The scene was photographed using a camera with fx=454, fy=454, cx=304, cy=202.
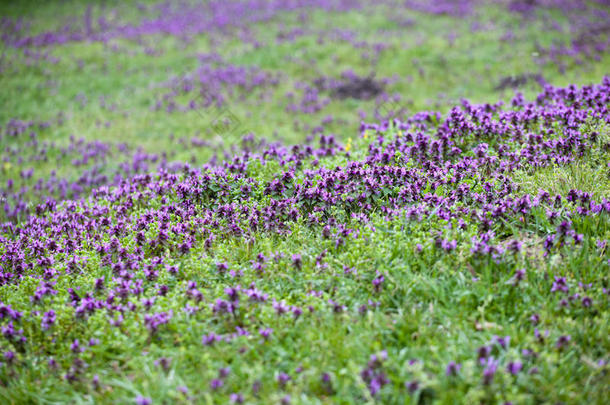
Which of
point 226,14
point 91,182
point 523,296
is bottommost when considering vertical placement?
point 91,182

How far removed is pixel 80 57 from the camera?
1839cm

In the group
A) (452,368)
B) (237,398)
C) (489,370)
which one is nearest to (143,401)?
(237,398)

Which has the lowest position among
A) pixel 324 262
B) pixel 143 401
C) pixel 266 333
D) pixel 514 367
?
pixel 143 401

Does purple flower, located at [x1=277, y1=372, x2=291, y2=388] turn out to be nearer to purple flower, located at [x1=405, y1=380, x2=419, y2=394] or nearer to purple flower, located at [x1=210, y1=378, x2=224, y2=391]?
purple flower, located at [x1=210, y1=378, x2=224, y2=391]

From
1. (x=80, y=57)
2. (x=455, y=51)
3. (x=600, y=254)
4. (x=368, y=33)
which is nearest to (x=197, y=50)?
(x=80, y=57)

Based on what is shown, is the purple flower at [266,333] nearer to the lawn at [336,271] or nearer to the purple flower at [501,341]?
the lawn at [336,271]

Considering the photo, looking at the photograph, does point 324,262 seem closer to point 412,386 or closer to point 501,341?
point 412,386

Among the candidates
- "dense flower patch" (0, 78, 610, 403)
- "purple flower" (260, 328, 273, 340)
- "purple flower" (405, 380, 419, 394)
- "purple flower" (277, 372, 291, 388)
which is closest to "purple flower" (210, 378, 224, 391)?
"dense flower patch" (0, 78, 610, 403)

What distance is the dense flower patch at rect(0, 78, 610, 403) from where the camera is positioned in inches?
144

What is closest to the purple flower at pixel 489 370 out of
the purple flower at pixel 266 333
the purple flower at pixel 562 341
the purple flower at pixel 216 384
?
the purple flower at pixel 562 341

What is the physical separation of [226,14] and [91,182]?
16042 mm

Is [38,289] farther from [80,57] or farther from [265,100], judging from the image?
[80,57]

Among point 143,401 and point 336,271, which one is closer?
point 143,401

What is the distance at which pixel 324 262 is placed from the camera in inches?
189
